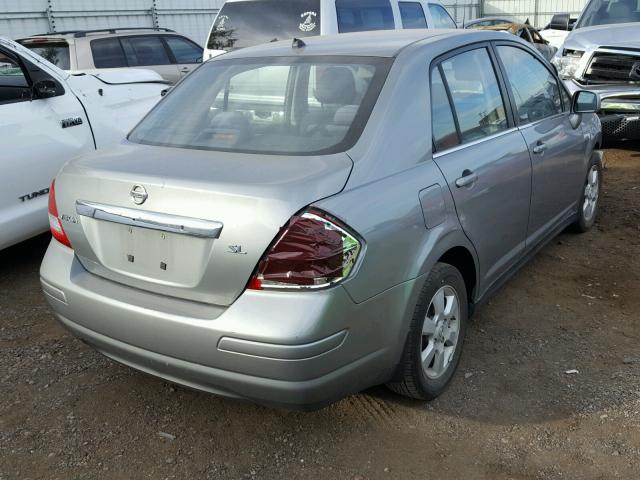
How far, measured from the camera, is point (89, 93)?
5.14 metres

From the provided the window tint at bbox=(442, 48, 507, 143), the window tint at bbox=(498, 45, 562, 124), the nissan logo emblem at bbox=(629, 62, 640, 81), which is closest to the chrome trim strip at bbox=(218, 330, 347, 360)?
the window tint at bbox=(442, 48, 507, 143)

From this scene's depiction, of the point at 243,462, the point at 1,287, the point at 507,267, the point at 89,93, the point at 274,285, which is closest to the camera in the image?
the point at 274,285

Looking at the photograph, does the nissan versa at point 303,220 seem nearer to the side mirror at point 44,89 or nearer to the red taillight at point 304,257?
the red taillight at point 304,257

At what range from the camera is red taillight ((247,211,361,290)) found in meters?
2.24

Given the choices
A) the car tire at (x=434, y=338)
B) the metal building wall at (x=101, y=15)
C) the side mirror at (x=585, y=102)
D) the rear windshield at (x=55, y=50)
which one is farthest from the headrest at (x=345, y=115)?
the metal building wall at (x=101, y=15)

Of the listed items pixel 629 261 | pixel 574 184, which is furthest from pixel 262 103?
pixel 629 261

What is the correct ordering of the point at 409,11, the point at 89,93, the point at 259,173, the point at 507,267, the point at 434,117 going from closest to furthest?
the point at 259,173 < the point at 434,117 < the point at 507,267 < the point at 89,93 < the point at 409,11

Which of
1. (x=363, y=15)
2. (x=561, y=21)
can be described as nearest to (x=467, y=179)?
(x=363, y=15)

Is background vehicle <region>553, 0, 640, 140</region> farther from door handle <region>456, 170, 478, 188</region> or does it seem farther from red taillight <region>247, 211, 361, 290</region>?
red taillight <region>247, 211, 361, 290</region>

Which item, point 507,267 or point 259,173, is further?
point 507,267

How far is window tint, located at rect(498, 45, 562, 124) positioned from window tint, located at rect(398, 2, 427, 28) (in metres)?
4.57

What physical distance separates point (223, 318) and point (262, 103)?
120cm

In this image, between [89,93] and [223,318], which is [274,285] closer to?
[223,318]

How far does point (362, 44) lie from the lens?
3209 mm
